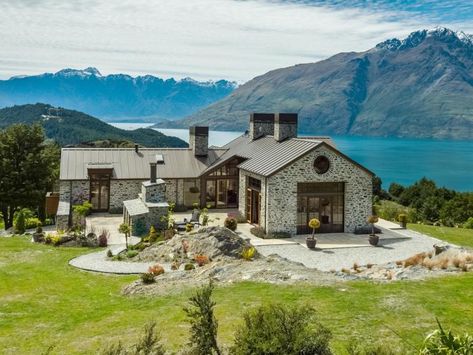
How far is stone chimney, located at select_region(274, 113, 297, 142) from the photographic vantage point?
29.6 m

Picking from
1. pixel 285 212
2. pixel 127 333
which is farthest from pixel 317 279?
pixel 285 212

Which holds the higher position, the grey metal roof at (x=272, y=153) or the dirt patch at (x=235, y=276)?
the grey metal roof at (x=272, y=153)

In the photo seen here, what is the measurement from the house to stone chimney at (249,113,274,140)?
7 centimetres

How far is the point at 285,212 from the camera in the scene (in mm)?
24688

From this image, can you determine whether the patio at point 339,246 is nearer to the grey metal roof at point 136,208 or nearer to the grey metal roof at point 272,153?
the grey metal roof at point 136,208

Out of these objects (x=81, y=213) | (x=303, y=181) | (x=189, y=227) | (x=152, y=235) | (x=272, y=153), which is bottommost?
(x=152, y=235)

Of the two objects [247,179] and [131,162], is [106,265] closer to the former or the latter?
[247,179]

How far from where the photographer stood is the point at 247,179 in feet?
93.0

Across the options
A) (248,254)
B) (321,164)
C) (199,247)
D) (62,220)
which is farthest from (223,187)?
(248,254)

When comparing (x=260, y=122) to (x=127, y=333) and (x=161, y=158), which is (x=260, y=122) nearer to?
(x=161, y=158)

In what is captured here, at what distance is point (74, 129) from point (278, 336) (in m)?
124

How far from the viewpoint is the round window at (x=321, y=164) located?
81.9ft

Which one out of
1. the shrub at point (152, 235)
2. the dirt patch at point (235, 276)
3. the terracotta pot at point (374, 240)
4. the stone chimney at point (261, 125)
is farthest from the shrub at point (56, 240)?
the stone chimney at point (261, 125)

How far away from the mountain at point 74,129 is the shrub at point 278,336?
334 ft
